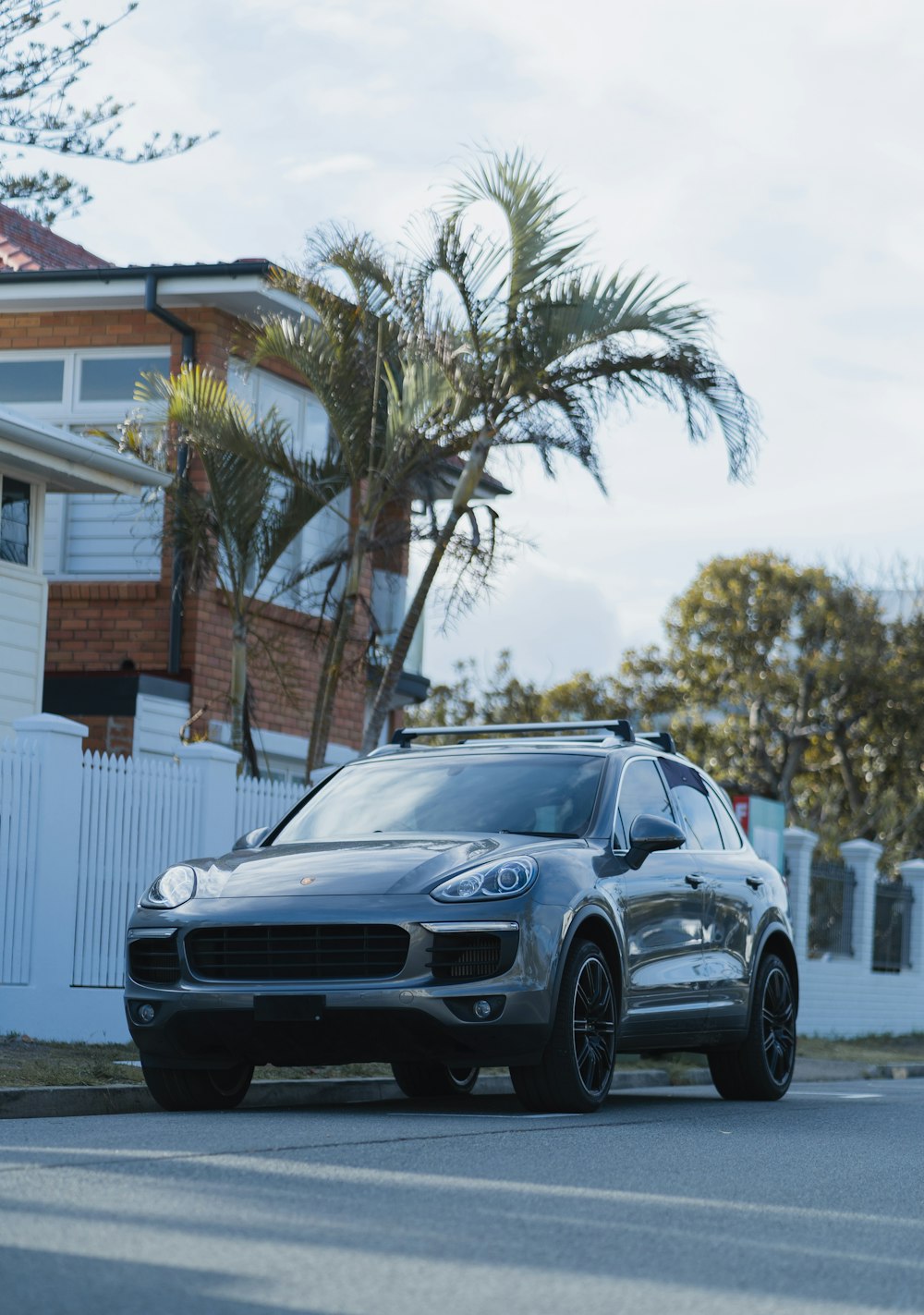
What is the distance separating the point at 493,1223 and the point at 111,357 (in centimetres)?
1734

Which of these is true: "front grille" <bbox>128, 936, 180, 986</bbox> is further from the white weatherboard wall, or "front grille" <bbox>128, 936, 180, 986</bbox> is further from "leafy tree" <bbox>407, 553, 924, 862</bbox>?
"leafy tree" <bbox>407, 553, 924, 862</bbox>

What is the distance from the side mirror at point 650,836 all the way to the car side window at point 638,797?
3.9 inches

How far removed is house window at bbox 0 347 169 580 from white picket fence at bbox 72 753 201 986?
7.30 metres

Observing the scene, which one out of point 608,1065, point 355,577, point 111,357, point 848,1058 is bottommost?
point 848,1058

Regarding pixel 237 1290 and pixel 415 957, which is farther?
pixel 415 957

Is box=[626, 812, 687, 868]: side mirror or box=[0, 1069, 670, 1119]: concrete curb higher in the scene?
box=[626, 812, 687, 868]: side mirror

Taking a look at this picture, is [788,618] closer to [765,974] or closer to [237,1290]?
[765,974]

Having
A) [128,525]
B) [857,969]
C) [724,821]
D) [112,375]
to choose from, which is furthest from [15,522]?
[857,969]

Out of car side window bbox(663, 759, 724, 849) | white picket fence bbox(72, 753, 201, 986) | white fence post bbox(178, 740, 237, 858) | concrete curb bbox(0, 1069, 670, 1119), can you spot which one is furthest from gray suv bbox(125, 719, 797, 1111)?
white fence post bbox(178, 740, 237, 858)

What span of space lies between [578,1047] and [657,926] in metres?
1.05

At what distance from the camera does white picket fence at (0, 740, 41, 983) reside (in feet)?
42.0

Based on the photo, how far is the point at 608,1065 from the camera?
941 centimetres

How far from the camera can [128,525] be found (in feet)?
70.8

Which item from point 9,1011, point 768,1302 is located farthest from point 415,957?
point 9,1011
